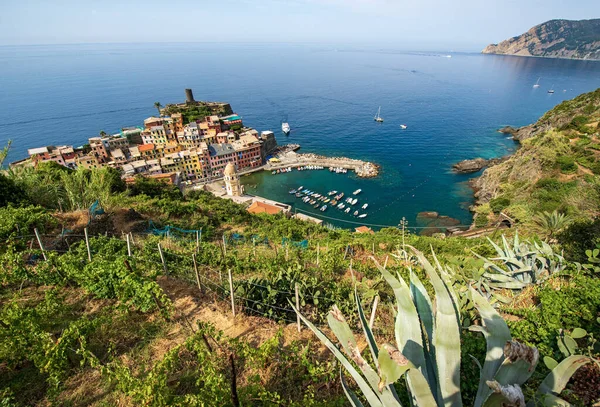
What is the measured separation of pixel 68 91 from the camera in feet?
321

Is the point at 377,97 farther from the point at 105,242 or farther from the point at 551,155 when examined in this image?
the point at 105,242

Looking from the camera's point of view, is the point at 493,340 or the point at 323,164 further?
the point at 323,164

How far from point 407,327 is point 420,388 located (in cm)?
40

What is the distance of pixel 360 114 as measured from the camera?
2729 inches

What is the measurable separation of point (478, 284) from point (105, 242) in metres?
8.39

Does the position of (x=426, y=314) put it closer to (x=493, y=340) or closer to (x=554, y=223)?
(x=493, y=340)

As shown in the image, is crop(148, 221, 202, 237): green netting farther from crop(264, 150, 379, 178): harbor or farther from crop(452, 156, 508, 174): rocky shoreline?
crop(452, 156, 508, 174): rocky shoreline

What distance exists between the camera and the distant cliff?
152 m

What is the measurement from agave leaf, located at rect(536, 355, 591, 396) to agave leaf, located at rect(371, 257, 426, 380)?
805 mm

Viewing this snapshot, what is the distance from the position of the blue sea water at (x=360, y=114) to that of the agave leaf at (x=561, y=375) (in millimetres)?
28836

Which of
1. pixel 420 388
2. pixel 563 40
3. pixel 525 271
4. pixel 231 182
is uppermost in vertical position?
pixel 563 40


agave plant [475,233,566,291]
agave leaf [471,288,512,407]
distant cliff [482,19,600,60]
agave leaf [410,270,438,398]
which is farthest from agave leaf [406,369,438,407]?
distant cliff [482,19,600,60]

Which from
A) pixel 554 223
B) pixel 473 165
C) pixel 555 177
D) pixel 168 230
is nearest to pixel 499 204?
pixel 555 177

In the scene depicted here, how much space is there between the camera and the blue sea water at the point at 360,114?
38250mm
